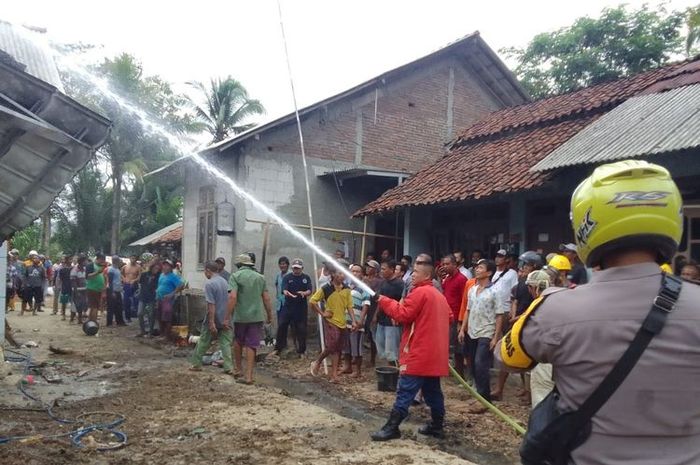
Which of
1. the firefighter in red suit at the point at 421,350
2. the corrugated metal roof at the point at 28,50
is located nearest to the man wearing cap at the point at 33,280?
the corrugated metal roof at the point at 28,50

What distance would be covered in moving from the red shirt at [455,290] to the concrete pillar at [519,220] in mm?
2226

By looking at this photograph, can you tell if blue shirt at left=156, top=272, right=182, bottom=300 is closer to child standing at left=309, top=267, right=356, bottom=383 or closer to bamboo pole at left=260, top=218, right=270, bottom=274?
bamboo pole at left=260, top=218, right=270, bottom=274

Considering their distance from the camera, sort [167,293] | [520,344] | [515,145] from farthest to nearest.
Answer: [167,293] < [515,145] < [520,344]

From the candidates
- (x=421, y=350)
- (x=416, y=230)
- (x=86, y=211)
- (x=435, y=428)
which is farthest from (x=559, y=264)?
(x=86, y=211)

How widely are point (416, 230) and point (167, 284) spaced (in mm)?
5221

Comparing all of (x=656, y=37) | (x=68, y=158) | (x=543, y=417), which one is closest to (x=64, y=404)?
(x=68, y=158)

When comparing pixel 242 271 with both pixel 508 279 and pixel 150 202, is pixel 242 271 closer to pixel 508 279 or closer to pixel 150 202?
pixel 508 279

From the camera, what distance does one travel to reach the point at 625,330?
169 cm

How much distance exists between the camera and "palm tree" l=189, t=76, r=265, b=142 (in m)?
27.2

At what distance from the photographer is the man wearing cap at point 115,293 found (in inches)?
588

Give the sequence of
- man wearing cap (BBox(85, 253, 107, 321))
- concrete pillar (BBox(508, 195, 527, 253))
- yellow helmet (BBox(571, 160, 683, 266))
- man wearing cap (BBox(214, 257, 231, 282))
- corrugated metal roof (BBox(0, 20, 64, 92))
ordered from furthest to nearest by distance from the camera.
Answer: man wearing cap (BBox(85, 253, 107, 321)) < man wearing cap (BBox(214, 257, 231, 282)) < concrete pillar (BBox(508, 195, 527, 253)) < corrugated metal roof (BBox(0, 20, 64, 92)) < yellow helmet (BBox(571, 160, 683, 266))

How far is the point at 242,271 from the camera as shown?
8531mm

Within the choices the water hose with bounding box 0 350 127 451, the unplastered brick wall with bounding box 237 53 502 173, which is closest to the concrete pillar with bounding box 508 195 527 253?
the unplastered brick wall with bounding box 237 53 502 173

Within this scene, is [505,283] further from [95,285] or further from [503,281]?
[95,285]
